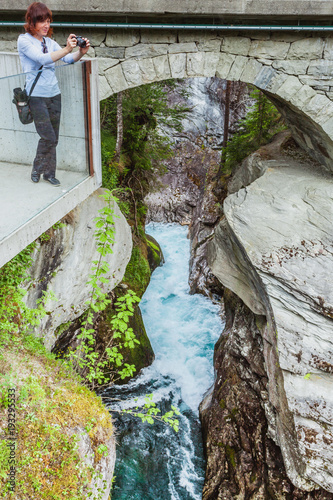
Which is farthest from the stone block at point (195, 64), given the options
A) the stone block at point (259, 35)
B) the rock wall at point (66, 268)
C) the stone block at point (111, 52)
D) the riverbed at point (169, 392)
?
the riverbed at point (169, 392)

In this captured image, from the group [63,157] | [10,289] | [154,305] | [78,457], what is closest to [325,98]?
[63,157]

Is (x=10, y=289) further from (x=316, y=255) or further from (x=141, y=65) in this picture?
(x=316, y=255)

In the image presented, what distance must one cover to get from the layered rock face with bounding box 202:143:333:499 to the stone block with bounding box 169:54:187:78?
1.96m

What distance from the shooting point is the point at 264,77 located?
521cm

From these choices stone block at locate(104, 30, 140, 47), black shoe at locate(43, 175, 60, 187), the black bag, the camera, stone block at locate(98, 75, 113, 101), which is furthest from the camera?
stone block at locate(98, 75, 113, 101)

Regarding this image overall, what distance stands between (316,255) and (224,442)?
12.1 feet

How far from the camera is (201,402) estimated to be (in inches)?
310

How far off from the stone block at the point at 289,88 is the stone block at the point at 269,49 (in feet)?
1.05

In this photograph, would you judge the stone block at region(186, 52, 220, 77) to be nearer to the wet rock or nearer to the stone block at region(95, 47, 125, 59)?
the stone block at region(95, 47, 125, 59)

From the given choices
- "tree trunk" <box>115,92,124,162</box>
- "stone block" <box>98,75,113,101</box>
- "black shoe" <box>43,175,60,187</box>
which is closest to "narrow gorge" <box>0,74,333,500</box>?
"tree trunk" <box>115,92,124,162</box>

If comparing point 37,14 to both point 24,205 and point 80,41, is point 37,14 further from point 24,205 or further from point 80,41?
point 24,205

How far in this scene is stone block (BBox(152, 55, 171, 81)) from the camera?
519 cm

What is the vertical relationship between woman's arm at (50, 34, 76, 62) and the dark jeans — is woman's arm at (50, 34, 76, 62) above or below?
above

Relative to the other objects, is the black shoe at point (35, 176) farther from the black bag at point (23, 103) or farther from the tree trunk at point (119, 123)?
the tree trunk at point (119, 123)
